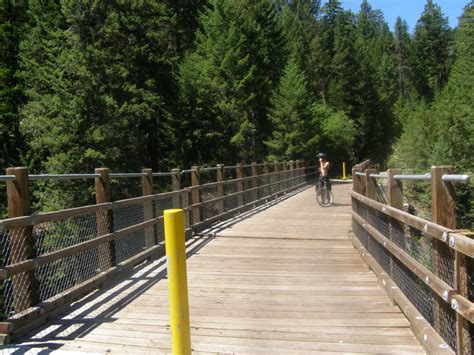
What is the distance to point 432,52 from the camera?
100375mm

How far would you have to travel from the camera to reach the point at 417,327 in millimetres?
4520

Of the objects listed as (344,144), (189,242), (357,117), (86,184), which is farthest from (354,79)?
(189,242)

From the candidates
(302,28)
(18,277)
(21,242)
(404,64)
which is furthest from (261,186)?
(404,64)

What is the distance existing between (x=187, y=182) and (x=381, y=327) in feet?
44.1

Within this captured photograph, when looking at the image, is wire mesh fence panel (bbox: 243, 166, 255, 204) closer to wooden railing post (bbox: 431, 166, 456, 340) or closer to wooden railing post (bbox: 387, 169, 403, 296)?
wooden railing post (bbox: 387, 169, 403, 296)

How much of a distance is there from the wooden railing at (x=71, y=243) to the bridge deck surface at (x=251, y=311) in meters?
0.21

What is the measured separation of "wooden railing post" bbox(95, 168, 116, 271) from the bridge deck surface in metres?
0.33

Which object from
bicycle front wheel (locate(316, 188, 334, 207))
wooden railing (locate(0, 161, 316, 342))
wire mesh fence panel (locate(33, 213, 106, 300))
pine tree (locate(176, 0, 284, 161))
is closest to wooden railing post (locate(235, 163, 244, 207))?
wooden railing (locate(0, 161, 316, 342))

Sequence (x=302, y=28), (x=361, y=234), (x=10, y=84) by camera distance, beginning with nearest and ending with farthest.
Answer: (x=361, y=234)
(x=10, y=84)
(x=302, y=28)

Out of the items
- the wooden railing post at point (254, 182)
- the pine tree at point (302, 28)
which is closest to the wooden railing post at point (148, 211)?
the wooden railing post at point (254, 182)

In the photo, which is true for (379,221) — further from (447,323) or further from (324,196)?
(324,196)

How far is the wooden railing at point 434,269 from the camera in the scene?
338 cm

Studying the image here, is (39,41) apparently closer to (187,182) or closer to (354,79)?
(187,182)

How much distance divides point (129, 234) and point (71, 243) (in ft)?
2.63
